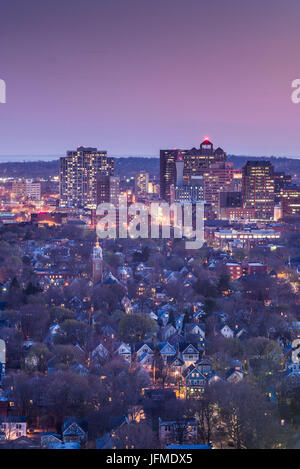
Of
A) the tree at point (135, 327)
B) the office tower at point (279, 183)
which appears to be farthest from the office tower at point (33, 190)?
the tree at point (135, 327)

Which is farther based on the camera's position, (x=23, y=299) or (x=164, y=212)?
(x=164, y=212)

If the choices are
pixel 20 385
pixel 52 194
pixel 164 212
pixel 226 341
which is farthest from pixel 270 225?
pixel 20 385

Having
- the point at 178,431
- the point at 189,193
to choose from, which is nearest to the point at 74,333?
the point at 178,431

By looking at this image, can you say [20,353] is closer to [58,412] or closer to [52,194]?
[58,412]

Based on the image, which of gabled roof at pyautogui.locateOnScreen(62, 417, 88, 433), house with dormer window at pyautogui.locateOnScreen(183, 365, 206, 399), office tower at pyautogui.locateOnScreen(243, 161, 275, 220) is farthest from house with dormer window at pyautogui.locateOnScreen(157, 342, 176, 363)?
office tower at pyautogui.locateOnScreen(243, 161, 275, 220)

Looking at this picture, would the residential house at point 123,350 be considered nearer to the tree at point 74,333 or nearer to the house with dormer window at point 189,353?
the tree at point 74,333

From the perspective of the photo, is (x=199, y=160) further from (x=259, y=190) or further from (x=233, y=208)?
(x=233, y=208)
